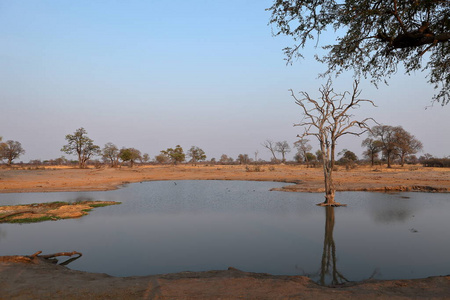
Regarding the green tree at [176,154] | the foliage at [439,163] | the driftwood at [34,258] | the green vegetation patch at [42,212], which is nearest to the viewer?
the driftwood at [34,258]

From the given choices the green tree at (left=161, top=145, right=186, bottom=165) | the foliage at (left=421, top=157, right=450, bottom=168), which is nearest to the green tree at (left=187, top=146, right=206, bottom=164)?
the green tree at (left=161, top=145, right=186, bottom=165)

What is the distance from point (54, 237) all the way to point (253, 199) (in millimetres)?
13229

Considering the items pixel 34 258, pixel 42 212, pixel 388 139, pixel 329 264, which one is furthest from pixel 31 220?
pixel 388 139

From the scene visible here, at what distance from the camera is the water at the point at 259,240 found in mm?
7605

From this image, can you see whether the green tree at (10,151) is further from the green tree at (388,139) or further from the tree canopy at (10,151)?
the green tree at (388,139)

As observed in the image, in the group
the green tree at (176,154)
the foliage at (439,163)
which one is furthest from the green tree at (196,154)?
the foliage at (439,163)

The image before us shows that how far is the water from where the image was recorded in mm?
7605

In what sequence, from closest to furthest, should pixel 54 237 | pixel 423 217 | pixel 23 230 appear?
pixel 54 237 → pixel 23 230 → pixel 423 217

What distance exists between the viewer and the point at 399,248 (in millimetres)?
9117

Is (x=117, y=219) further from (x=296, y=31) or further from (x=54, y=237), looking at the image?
(x=296, y=31)

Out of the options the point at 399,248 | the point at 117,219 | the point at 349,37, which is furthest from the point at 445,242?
the point at 117,219

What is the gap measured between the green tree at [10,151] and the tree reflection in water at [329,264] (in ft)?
247

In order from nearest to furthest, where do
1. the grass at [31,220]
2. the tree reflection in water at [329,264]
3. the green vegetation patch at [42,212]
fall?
the tree reflection in water at [329,264]
the grass at [31,220]
the green vegetation patch at [42,212]

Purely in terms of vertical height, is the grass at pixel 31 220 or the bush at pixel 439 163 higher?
the bush at pixel 439 163
